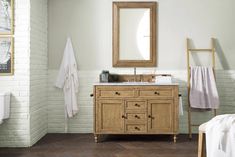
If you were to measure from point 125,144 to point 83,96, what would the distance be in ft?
4.13

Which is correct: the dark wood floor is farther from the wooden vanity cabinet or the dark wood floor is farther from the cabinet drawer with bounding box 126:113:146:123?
the cabinet drawer with bounding box 126:113:146:123

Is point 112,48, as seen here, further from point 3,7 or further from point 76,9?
point 3,7

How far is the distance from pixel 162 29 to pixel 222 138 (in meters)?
3.22

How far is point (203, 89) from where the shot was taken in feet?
17.3

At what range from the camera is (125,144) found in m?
4.75

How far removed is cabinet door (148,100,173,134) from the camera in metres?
4.84

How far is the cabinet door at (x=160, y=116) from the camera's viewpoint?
4836mm

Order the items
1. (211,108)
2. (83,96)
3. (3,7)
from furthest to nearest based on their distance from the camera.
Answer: (83,96)
(211,108)
(3,7)

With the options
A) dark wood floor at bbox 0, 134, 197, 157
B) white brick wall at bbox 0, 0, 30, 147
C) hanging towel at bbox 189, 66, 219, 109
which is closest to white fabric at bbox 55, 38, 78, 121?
dark wood floor at bbox 0, 134, 197, 157

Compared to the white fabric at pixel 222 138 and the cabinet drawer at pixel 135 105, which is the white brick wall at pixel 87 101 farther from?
the white fabric at pixel 222 138

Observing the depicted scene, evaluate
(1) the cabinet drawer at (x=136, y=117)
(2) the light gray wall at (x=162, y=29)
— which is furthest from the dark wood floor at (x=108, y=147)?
(2) the light gray wall at (x=162, y=29)

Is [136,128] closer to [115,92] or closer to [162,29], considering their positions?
[115,92]

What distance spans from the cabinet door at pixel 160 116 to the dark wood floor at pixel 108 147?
207 mm

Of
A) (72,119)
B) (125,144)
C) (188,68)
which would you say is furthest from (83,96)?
(188,68)
